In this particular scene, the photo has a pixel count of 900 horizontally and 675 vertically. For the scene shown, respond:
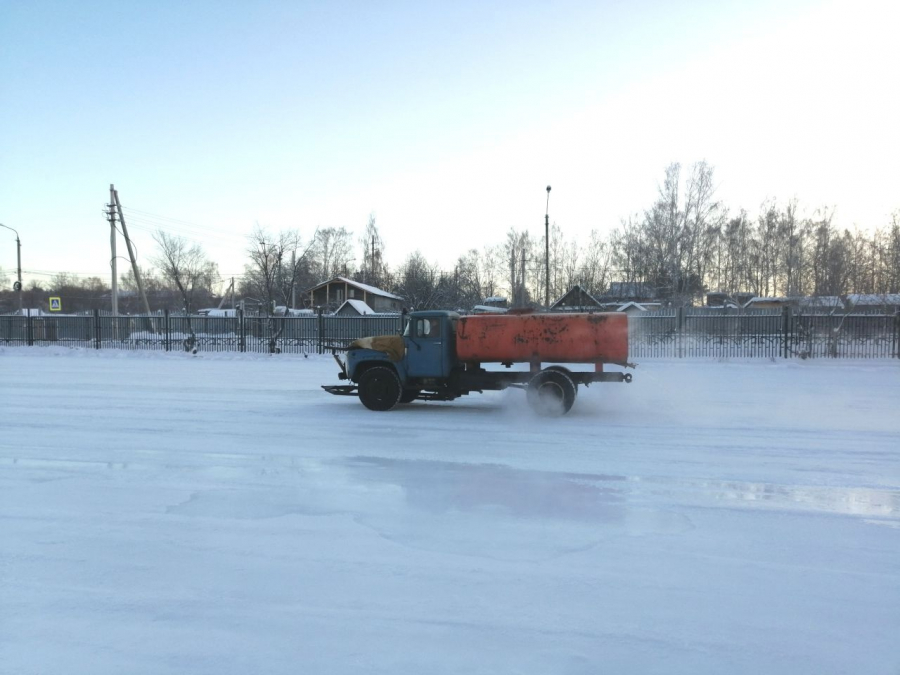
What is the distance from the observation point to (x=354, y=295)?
2699 inches

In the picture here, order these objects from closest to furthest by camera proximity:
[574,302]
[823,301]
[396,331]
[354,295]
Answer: [396,331] → [823,301] → [574,302] → [354,295]

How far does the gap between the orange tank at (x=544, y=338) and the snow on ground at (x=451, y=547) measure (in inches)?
68.3

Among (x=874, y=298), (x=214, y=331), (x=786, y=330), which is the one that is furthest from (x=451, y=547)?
(x=874, y=298)

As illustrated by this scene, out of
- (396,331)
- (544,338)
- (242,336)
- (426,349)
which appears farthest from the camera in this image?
(242,336)

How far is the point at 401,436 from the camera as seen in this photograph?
33.0 ft

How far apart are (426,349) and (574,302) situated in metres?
29.3

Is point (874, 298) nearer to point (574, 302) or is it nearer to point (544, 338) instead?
point (574, 302)

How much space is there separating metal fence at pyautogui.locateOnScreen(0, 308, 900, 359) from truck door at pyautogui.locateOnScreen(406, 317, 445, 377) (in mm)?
6904

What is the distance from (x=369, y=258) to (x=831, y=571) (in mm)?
85404

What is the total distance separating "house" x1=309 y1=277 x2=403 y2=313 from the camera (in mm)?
66500

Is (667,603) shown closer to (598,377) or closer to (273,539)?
(273,539)

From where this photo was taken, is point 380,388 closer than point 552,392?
No

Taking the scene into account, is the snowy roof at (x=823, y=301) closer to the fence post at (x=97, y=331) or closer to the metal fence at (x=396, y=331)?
the metal fence at (x=396, y=331)

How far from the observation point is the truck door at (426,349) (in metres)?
12.7
